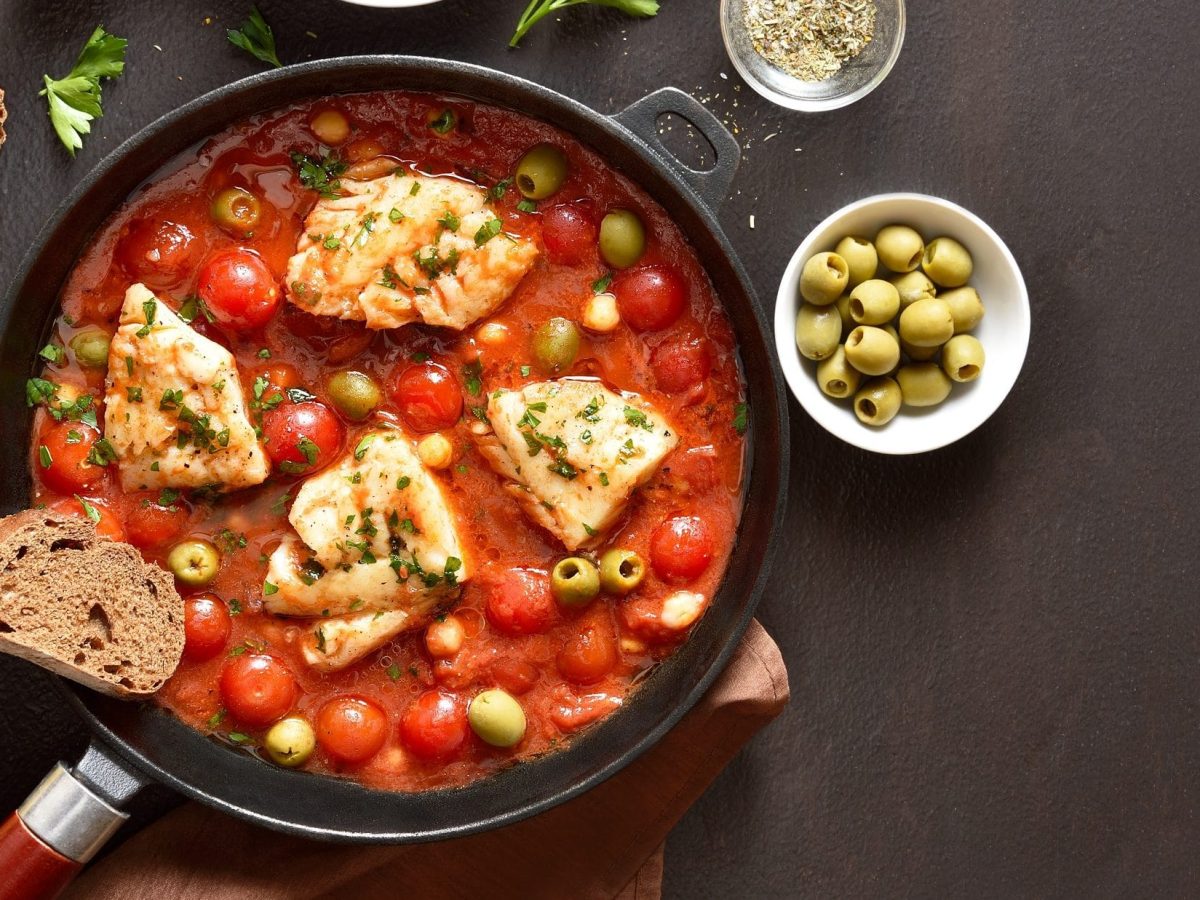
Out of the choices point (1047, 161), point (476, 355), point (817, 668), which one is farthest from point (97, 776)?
point (1047, 161)

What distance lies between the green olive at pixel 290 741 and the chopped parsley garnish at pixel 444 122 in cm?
204

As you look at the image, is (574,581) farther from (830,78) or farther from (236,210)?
(830,78)

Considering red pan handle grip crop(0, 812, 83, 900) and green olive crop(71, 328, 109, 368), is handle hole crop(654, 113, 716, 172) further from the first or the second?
red pan handle grip crop(0, 812, 83, 900)

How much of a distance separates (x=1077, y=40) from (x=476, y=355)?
2.49 m

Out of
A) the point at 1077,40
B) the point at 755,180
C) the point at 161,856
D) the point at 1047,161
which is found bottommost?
the point at 161,856

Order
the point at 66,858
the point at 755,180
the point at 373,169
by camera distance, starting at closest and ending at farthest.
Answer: the point at 66,858 < the point at 373,169 < the point at 755,180

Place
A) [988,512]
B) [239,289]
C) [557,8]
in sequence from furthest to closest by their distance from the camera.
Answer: [988,512]
[557,8]
[239,289]

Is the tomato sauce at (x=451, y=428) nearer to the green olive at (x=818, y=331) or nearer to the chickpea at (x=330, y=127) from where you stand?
the chickpea at (x=330, y=127)

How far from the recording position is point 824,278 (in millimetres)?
3643

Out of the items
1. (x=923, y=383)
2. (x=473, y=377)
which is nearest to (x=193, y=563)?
(x=473, y=377)

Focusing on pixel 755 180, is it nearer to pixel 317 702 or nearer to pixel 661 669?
pixel 661 669

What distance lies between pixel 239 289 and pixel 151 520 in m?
0.83

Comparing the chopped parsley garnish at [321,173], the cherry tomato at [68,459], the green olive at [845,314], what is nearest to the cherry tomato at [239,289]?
the chopped parsley garnish at [321,173]

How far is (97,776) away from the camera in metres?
3.43
